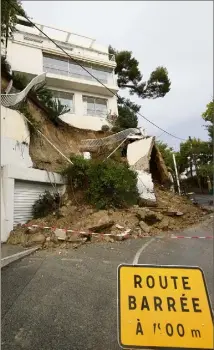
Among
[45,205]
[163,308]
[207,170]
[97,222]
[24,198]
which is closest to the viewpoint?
[163,308]

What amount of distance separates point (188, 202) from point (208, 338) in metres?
17.2

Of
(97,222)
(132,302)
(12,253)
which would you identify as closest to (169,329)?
(132,302)

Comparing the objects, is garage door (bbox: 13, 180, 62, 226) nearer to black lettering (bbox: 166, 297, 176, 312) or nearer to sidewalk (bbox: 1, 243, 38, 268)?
sidewalk (bbox: 1, 243, 38, 268)

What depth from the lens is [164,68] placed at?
109 feet

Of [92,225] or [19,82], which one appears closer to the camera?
[92,225]

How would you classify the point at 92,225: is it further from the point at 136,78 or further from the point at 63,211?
the point at 136,78

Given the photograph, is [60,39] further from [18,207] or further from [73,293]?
[73,293]

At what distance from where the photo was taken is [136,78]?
32844 mm

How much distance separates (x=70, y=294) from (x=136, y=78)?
3032 centimetres

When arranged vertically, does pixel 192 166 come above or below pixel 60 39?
below

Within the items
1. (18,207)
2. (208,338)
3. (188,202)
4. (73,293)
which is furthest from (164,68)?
(208,338)

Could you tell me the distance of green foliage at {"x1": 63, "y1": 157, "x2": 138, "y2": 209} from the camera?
554 inches

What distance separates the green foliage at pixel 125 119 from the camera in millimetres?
26297

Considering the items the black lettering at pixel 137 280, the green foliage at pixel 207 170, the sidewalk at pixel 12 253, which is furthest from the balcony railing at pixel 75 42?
the black lettering at pixel 137 280
